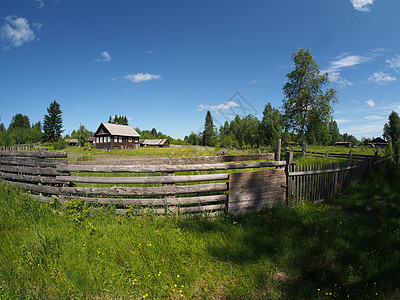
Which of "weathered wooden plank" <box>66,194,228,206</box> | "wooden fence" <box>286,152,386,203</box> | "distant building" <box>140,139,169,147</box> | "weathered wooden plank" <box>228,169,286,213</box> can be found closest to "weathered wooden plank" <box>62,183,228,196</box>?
"weathered wooden plank" <box>66,194,228,206</box>

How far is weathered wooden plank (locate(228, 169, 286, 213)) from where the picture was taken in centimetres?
538

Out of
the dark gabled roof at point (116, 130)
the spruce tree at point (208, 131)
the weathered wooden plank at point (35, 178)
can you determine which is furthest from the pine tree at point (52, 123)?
the weathered wooden plank at point (35, 178)

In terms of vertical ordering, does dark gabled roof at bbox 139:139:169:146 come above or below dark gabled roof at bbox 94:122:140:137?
below

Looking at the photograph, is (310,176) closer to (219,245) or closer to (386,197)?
(386,197)

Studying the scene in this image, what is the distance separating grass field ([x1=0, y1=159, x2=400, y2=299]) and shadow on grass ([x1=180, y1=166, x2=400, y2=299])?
2 centimetres

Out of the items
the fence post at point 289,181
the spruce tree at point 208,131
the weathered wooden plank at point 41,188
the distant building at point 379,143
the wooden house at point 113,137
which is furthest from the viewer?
the spruce tree at point 208,131

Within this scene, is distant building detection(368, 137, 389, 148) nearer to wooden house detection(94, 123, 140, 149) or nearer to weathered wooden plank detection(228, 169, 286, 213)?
weathered wooden plank detection(228, 169, 286, 213)

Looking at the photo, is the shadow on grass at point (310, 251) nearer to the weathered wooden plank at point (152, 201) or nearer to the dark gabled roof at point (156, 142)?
the weathered wooden plank at point (152, 201)

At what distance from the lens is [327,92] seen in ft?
97.2

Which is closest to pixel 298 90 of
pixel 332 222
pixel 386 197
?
pixel 386 197

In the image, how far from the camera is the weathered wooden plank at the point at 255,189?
5383 millimetres

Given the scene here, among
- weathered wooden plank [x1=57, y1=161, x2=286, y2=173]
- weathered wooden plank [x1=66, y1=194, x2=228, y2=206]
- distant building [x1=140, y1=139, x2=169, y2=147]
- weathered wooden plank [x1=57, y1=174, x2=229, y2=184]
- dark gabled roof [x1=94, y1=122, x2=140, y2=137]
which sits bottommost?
weathered wooden plank [x1=66, y1=194, x2=228, y2=206]

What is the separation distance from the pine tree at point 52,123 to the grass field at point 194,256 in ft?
336

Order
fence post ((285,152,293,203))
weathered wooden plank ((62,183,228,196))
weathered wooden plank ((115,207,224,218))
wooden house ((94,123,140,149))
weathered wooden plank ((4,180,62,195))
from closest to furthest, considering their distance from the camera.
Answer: weathered wooden plank ((115,207,224,218)) → weathered wooden plank ((62,183,228,196)) → weathered wooden plank ((4,180,62,195)) → fence post ((285,152,293,203)) → wooden house ((94,123,140,149))
